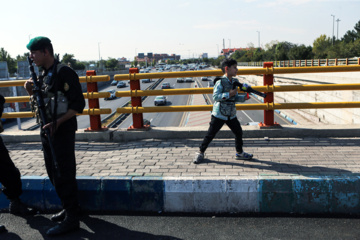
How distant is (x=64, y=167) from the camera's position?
134 inches

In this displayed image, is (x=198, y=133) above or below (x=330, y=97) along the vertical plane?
above

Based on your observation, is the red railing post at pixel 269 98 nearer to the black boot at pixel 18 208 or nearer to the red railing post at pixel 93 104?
the red railing post at pixel 93 104

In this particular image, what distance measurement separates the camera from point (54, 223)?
3.53m

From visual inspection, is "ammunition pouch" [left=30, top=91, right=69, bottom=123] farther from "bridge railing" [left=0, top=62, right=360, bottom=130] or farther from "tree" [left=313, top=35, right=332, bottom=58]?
"tree" [left=313, top=35, right=332, bottom=58]

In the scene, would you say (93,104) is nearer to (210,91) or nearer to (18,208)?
(210,91)

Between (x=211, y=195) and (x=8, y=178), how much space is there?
2.20m

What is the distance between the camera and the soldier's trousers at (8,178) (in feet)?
12.1

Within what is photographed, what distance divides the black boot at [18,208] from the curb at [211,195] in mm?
134

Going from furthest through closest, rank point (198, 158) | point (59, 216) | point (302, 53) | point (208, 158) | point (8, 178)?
point (302, 53) → point (208, 158) → point (198, 158) → point (8, 178) → point (59, 216)

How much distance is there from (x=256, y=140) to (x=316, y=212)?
2.40 metres

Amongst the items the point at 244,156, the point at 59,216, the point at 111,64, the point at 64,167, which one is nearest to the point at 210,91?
the point at 244,156

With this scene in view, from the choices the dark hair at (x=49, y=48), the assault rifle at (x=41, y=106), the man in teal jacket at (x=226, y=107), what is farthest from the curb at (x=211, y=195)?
the dark hair at (x=49, y=48)

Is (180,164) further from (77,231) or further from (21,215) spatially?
(21,215)

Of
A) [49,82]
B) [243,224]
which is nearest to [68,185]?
[49,82]
